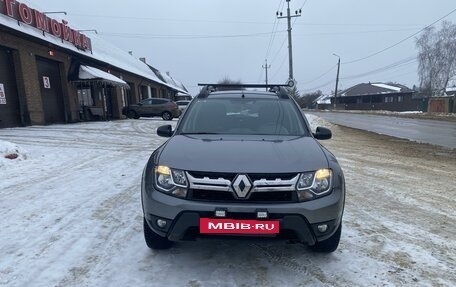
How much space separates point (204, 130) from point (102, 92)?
2438 cm

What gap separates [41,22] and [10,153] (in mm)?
12030

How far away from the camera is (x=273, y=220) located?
10.3ft

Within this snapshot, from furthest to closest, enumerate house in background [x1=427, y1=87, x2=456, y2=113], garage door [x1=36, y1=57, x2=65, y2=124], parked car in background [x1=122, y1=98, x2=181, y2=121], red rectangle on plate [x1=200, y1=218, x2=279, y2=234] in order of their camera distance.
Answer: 1. house in background [x1=427, y1=87, x2=456, y2=113]
2. parked car in background [x1=122, y1=98, x2=181, y2=121]
3. garage door [x1=36, y1=57, x2=65, y2=124]
4. red rectangle on plate [x1=200, y1=218, x2=279, y2=234]

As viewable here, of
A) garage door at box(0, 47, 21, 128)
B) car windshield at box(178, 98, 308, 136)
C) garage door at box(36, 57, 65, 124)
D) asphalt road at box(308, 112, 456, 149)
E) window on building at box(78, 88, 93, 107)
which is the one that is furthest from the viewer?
window on building at box(78, 88, 93, 107)

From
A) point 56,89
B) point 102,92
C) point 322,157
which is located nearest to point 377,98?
point 102,92

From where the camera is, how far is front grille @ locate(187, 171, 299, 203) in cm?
320

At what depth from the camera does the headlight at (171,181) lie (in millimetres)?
3291

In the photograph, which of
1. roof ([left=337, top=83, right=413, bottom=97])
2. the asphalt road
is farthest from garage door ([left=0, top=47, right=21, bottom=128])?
roof ([left=337, top=83, right=413, bottom=97])

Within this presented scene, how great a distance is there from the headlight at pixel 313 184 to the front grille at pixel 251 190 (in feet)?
0.20

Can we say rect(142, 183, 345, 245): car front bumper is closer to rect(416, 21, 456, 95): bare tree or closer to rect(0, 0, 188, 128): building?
rect(0, 0, 188, 128): building

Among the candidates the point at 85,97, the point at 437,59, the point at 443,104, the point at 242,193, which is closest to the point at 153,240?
the point at 242,193

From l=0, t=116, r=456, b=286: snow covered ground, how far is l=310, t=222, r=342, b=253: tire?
0.26 ft

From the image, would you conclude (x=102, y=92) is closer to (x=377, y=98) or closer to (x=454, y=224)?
(x=454, y=224)

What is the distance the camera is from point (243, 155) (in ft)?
11.5
